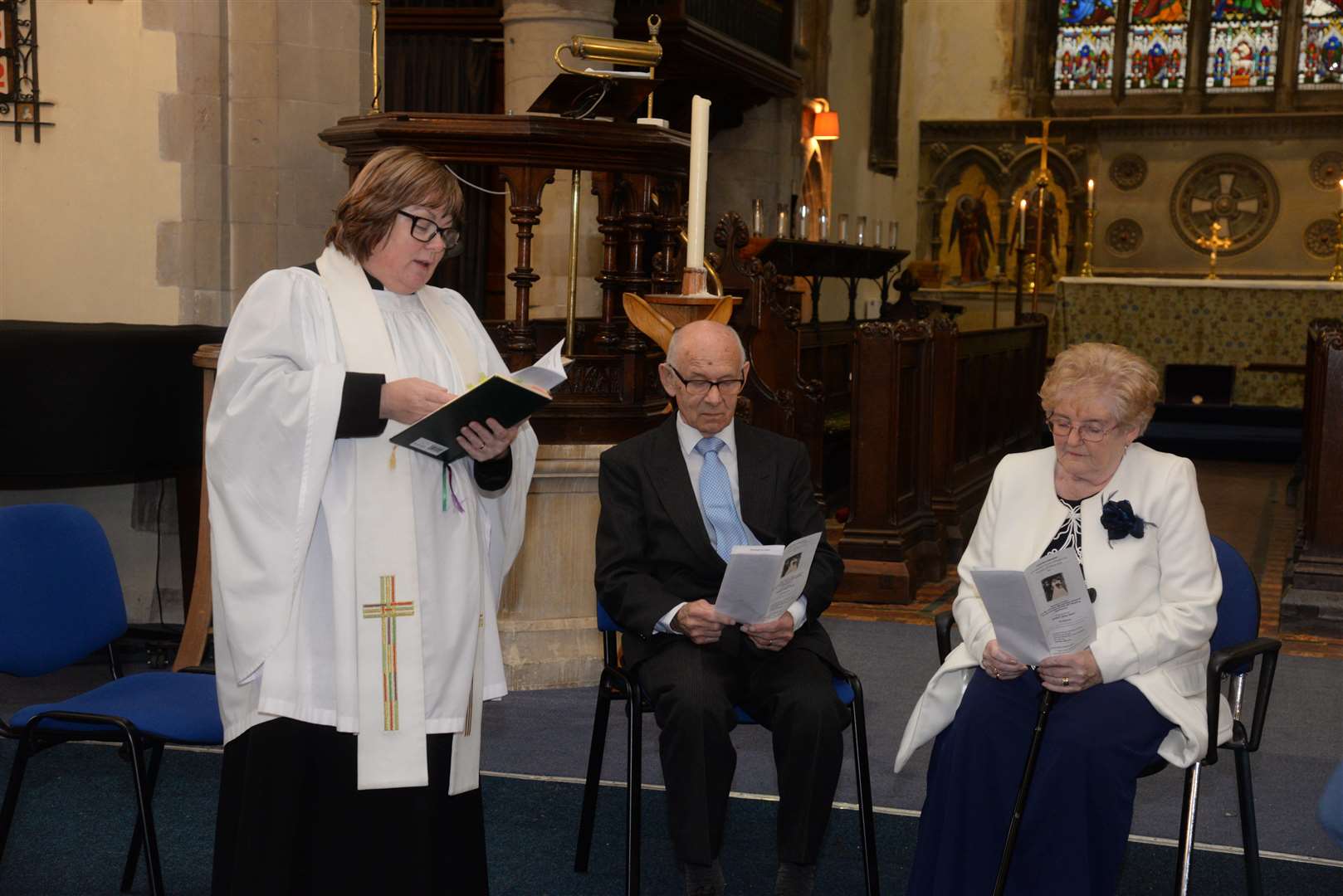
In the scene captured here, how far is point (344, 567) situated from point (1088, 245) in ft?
39.9

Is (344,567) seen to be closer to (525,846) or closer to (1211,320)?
(525,846)

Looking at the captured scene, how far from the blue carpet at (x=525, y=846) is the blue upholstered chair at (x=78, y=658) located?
229 millimetres

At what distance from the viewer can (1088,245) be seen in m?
13.8

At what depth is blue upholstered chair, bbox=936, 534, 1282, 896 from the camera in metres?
2.95

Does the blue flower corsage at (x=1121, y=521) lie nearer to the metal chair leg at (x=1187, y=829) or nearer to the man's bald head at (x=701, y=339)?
the metal chair leg at (x=1187, y=829)

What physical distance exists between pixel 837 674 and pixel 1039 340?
26.7ft

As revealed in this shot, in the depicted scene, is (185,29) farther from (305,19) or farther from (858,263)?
(858,263)

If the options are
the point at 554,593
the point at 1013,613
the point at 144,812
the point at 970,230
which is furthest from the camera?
the point at 970,230

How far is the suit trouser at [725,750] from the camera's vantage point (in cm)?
307

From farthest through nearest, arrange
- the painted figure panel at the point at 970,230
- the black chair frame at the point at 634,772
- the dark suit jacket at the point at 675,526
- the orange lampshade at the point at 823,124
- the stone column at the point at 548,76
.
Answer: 1. the painted figure panel at the point at 970,230
2. the orange lampshade at the point at 823,124
3. the stone column at the point at 548,76
4. the dark suit jacket at the point at 675,526
5. the black chair frame at the point at 634,772

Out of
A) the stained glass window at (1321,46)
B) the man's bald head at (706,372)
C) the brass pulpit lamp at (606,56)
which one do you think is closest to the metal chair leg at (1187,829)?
the man's bald head at (706,372)

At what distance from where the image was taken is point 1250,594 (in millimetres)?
3236

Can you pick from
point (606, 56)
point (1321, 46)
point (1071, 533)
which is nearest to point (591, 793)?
point (1071, 533)

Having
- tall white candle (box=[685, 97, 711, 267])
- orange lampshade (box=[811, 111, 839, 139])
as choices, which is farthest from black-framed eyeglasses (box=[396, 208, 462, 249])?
orange lampshade (box=[811, 111, 839, 139])
